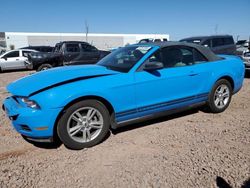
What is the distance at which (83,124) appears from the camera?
3477 millimetres

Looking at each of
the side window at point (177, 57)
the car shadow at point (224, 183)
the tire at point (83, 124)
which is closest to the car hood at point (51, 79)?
the tire at point (83, 124)

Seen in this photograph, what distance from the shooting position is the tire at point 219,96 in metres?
4.73

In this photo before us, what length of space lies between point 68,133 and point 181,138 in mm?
1786

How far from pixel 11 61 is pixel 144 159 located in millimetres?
13019

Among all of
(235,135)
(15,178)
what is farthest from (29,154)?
(235,135)

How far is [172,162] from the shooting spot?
10.2 feet

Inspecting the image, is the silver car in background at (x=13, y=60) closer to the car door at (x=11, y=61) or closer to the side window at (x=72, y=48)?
the car door at (x=11, y=61)

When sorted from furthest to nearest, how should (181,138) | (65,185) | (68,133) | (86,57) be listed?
Result: (86,57) < (181,138) < (68,133) < (65,185)

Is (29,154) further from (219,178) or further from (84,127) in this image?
(219,178)

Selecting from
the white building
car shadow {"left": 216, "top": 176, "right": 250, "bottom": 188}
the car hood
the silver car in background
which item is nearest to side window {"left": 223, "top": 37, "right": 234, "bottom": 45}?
the car hood

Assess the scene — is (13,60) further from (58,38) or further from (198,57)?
(58,38)

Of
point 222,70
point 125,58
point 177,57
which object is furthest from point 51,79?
point 222,70

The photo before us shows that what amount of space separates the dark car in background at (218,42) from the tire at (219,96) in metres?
5.70

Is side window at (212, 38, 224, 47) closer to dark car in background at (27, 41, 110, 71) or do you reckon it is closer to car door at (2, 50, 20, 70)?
dark car in background at (27, 41, 110, 71)
